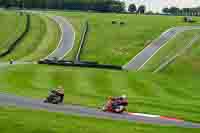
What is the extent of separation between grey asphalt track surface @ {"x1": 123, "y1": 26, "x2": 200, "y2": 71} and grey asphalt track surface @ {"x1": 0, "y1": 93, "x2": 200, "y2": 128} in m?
48.9

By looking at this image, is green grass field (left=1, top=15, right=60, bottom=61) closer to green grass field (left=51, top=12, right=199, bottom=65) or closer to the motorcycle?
green grass field (left=51, top=12, right=199, bottom=65)

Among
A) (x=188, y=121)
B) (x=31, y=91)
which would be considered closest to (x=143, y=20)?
(x=31, y=91)

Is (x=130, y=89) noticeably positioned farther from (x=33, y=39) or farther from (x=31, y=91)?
(x=33, y=39)

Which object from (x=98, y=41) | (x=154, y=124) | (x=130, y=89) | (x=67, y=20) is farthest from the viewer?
(x=67, y=20)

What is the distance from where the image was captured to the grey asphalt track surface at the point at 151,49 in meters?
97.9

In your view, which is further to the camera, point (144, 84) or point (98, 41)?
point (98, 41)

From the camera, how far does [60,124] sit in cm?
3397

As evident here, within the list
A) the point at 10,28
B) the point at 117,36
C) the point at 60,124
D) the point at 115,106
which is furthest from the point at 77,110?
the point at 10,28

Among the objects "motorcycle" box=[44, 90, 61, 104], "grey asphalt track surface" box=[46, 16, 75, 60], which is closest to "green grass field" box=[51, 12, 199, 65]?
"grey asphalt track surface" box=[46, 16, 75, 60]

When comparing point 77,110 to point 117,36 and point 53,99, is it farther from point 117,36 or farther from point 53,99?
point 117,36

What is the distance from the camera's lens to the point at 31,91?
174 ft

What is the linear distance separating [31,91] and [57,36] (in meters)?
76.2

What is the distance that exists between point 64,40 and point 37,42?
6.78 metres

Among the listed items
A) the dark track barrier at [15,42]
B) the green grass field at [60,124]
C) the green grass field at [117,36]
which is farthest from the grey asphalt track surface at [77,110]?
the dark track barrier at [15,42]
